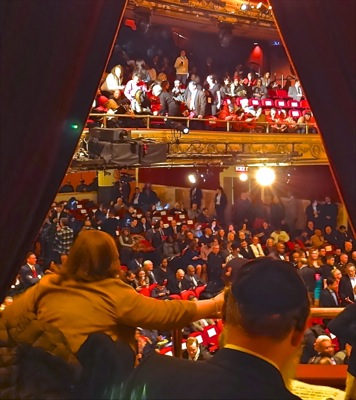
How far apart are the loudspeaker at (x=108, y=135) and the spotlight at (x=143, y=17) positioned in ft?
13.0

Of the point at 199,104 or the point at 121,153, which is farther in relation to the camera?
the point at 199,104

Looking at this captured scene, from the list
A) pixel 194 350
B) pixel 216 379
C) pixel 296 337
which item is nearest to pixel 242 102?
pixel 194 350

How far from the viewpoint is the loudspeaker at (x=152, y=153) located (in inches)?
378

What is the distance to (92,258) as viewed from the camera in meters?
1.97

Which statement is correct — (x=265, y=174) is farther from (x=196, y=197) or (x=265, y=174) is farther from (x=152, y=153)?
(x=152, y=153)

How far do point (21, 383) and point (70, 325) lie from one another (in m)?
0.31

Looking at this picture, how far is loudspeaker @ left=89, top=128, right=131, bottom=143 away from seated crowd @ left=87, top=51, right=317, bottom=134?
0.65 meters

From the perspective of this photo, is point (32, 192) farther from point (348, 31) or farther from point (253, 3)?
point (253, 3)

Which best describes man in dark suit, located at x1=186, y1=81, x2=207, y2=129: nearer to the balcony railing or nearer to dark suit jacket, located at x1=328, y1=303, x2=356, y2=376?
the balcony railing

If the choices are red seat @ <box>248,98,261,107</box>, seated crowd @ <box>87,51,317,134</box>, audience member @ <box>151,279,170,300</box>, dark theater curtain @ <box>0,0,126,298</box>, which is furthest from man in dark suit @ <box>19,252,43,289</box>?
red seat @ <box>248,98,261,107</box>

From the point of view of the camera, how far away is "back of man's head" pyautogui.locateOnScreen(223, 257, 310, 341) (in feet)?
4.29

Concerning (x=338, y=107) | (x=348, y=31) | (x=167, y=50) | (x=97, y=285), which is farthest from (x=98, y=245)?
(x=167, y=50)

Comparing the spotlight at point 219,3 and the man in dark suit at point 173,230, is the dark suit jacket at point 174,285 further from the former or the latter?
the spotlight at point 219,3

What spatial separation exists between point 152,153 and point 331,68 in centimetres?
798
